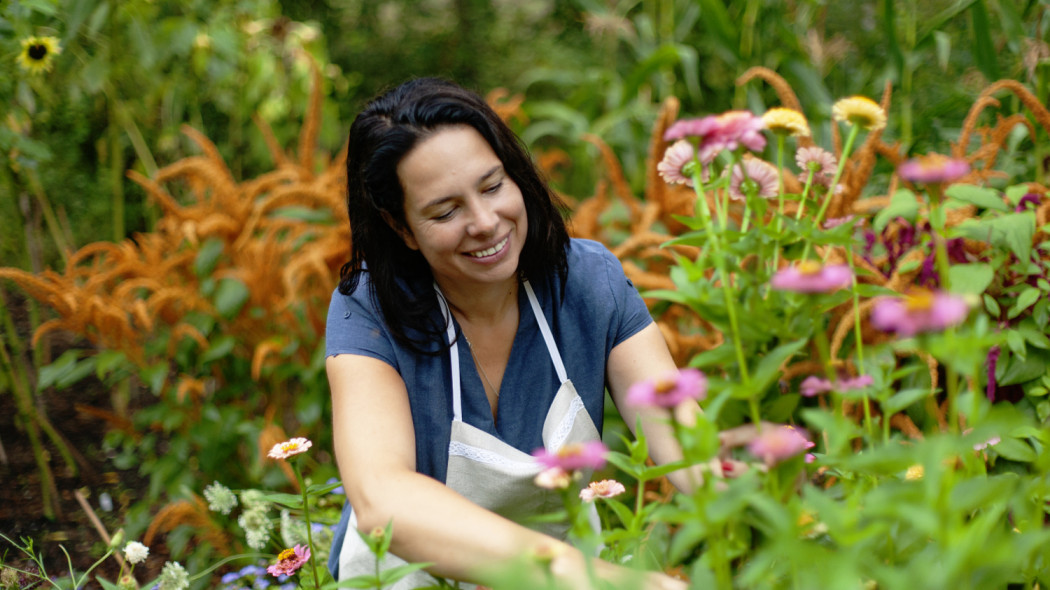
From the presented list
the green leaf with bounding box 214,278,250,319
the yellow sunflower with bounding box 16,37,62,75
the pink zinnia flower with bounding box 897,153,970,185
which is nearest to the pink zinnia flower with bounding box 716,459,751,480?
the pink zinnia flower with bounding box 897,153,970,185

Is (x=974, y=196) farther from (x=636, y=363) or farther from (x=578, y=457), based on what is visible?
(x=578, y=457)

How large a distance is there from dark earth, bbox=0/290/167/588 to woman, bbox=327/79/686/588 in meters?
0.69

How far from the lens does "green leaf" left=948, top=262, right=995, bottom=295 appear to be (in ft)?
2.01

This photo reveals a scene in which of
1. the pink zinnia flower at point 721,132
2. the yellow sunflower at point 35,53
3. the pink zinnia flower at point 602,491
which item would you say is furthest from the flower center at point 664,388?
the yellow sunflower at point 35,53

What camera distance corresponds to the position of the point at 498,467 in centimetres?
119

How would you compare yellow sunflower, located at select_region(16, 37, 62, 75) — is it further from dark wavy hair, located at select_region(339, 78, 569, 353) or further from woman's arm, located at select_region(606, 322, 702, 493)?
woman's arm, located at select_region(606, 322, 702, 493)

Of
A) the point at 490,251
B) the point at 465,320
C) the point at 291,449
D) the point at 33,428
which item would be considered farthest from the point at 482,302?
the point at 33,428

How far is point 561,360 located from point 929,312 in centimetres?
91

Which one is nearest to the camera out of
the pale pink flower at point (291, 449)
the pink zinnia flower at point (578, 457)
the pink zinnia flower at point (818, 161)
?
the pink zinnia flower at point (578, 457)

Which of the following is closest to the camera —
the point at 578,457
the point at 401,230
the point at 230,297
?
the point at 578,457

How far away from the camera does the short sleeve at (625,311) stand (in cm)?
129

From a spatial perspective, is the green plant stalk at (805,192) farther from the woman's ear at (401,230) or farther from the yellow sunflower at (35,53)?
the yellow sunflower at (35,53)

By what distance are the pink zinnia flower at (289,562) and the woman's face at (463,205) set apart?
0.45 m

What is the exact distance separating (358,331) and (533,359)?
30cm
